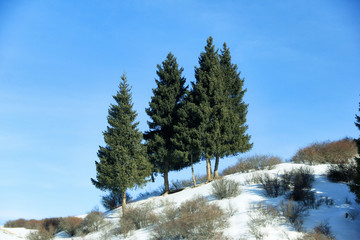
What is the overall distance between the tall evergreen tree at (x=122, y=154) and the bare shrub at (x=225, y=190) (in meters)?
6.70

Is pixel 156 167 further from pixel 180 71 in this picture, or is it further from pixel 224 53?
pixel 224 53

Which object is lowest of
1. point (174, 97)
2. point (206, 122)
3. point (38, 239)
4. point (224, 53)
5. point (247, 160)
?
point (38, 239)

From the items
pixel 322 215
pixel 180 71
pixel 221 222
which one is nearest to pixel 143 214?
pixel 221 222

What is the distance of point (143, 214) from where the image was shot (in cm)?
1744

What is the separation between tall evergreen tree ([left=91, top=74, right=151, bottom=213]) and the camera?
69.5 ft

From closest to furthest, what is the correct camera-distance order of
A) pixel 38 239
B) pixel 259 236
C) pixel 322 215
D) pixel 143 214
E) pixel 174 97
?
pixel 259 236, pixel 322 215, pixel 143 214, pixel 38 239, pixel 174 97

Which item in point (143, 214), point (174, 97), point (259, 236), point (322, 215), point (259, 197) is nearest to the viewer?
point (259, 236)

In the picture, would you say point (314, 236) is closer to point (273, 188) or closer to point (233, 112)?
point (273, 188)

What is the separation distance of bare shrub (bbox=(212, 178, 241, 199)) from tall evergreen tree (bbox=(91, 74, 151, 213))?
670cm

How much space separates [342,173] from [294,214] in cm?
627

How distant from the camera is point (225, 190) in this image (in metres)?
17.1

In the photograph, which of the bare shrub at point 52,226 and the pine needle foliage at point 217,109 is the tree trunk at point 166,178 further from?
the bare shrub at point 52,226

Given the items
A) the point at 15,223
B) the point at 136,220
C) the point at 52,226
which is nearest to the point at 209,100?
the point at 136,220

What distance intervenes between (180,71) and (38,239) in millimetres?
18838
